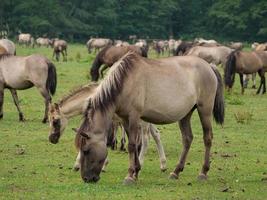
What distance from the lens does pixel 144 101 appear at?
33.3 feet

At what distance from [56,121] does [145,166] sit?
66.6 inches

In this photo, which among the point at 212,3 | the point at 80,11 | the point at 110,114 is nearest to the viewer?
the point at 110,114

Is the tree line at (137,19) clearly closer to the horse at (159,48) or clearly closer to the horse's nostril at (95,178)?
the horse at (159,48)

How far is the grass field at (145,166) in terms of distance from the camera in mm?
9430

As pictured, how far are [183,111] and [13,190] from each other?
2.81m

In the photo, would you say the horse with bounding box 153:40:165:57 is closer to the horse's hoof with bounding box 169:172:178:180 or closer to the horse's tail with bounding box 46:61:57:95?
the horse's tail with bounding box 46:61:57:95

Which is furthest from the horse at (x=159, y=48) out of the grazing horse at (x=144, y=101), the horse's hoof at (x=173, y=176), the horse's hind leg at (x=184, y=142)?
the horse's hoof at (x=173, y=176)

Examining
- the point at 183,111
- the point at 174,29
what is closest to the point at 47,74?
the point at 183,111

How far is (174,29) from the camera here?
87.2 meters

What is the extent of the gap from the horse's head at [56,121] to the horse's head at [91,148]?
1.73 meters

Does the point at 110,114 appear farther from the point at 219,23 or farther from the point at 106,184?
the point at 219,23

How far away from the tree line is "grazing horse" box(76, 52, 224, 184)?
6421 cm

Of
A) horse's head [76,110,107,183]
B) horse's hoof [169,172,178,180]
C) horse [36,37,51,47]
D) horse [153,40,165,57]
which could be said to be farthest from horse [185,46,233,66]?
horse [36,37,51,47]

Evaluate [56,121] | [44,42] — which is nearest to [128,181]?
[56,121]
